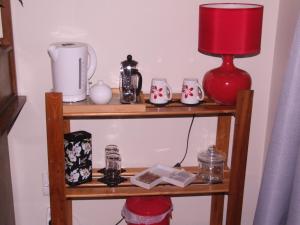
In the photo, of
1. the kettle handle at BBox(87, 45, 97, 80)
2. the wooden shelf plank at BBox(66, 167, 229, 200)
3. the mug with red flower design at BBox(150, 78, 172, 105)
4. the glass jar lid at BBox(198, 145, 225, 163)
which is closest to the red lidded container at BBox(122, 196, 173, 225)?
the wooden shelf plank at BBox(66, 167, 229, 200)

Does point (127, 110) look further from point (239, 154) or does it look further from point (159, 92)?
point (239, 154)

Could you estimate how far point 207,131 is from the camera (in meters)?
1.99

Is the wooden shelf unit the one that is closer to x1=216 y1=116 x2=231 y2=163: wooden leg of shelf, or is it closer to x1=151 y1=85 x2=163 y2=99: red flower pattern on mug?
x1=151 y1=85 x2=163 y2=99: red flower pattern on mug

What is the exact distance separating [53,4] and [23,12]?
14 cm

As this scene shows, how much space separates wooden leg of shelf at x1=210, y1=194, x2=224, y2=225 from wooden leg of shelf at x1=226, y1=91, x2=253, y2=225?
10.8 inches

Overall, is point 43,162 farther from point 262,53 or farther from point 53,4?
point 262,53

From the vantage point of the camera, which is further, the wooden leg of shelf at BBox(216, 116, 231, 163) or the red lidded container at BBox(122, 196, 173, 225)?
the wooden leg of shelf at BBox(216, 116, 231, 163)

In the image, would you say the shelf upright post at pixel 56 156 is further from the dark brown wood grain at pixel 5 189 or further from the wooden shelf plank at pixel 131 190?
the dark brown wood grain at pixel 5 189

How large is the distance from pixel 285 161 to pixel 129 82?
704mm

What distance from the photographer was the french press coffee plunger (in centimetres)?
166

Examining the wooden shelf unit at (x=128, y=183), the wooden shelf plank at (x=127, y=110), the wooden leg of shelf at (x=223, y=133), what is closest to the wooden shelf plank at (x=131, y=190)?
the wooden shelf unit at (x=128, y=183)

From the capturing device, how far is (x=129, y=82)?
5.49 feet

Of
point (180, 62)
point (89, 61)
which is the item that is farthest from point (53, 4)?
point (180, 62)

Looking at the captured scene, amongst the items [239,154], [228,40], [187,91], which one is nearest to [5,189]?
[187,91]
